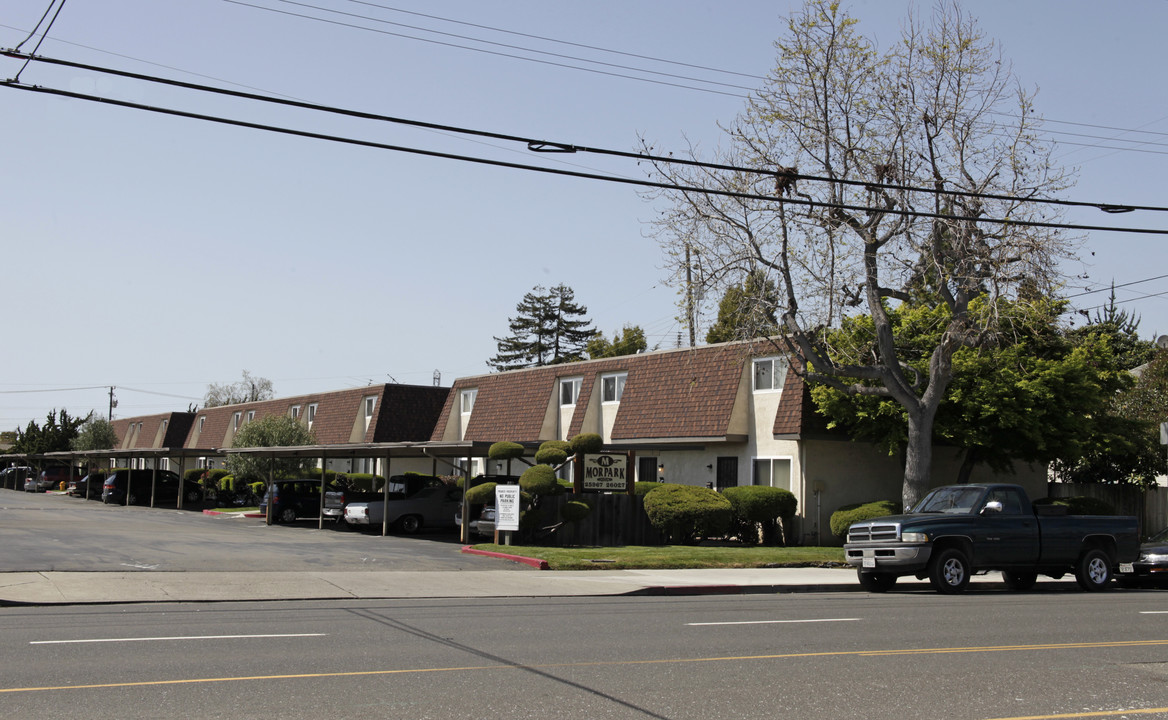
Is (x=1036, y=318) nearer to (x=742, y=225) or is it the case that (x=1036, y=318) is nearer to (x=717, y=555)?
(x=742, y=225)

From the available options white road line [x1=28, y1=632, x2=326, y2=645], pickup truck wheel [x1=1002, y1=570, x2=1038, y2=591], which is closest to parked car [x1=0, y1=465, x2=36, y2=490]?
pickup truck wheel [x1=1002, y1=570, x2=1038, y2=591]

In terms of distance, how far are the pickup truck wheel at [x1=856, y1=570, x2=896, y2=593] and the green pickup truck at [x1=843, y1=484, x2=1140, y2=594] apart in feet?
0.06

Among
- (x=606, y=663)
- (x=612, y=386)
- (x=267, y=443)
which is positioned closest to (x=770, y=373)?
(x=612, y=386)

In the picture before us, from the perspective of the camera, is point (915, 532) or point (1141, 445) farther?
point (1141, 445)

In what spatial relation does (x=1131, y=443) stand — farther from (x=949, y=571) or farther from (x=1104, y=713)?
(x=1104, y=713)

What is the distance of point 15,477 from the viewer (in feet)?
245

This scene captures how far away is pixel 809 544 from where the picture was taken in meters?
28.9

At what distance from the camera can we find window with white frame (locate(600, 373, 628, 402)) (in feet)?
118

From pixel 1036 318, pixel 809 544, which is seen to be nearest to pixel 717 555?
pixel 809 544

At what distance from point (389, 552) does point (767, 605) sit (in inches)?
427

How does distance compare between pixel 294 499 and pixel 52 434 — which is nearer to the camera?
pixel 294 499

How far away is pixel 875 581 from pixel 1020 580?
9.78ft

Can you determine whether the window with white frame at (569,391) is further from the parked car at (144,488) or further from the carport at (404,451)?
the parked car at (144,488)

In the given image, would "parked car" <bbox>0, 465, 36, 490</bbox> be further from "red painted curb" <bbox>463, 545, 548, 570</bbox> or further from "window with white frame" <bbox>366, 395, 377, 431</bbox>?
"red painted curb" <bbox>463, 545, 548, 570</bbox>
